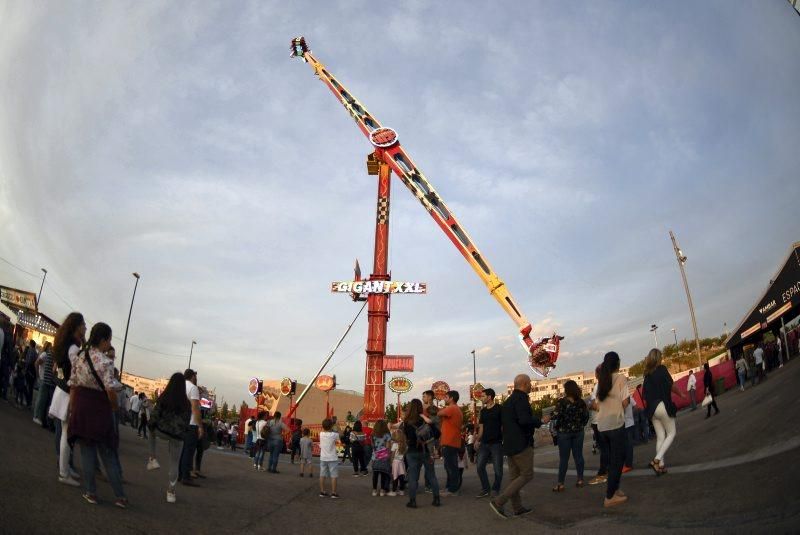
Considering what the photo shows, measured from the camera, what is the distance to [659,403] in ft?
23.4

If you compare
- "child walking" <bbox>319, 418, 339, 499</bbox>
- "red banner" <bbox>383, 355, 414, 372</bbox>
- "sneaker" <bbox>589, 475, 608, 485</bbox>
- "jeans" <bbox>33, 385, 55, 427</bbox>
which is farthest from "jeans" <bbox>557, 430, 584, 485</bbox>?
"red banner" <bbox>383, 355, 414, 372</bbox>

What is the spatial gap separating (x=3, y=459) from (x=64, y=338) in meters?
1.85

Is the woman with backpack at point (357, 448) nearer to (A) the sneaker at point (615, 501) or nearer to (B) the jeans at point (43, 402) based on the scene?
(B) the jeans at point (43, 402)

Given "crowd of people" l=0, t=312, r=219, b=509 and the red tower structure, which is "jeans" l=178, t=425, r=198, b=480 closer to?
"crowd of people" l=0, t=312, r=219, b=509

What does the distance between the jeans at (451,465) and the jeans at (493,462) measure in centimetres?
48

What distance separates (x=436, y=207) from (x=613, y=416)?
37259 mm

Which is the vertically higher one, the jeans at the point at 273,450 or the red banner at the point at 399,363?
the red banner at the point at 399,363

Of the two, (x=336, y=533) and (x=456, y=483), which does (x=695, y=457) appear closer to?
(x=456, y=483)

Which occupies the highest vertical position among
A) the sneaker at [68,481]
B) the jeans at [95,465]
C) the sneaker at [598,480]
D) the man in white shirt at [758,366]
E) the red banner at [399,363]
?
the red banner at [399,363]

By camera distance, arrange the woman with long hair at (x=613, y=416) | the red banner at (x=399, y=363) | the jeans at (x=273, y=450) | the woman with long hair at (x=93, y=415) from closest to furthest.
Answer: the woman with long hair at (x=93, y=415) < the woman with long hair at (x=613, y=416) < the jeans at (x=273, y=450) < the red banner at (x=399, y=363)

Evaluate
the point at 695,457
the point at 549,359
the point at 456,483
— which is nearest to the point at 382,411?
the point at 549,359

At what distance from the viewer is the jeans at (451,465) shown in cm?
905

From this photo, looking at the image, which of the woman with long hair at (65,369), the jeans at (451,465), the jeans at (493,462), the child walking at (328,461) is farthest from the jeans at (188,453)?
the jeans at (493,462)

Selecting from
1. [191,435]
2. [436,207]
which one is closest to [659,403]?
[191,435]
